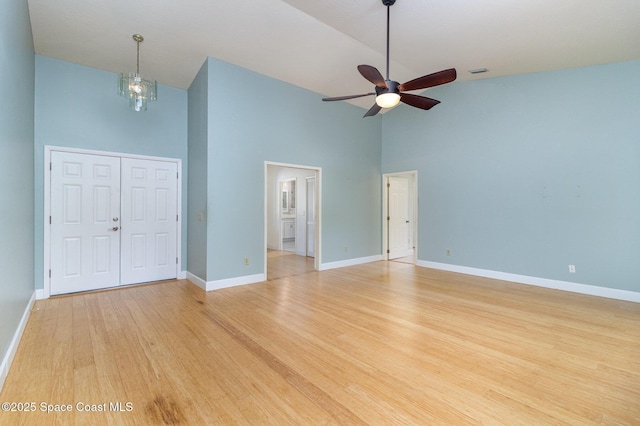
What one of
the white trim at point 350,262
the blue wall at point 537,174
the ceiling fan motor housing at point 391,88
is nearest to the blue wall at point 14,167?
the ceiling fan motor housing at point 391,88

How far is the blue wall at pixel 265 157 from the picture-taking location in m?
4.30

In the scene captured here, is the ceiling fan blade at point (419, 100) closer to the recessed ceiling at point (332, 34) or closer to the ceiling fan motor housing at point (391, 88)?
the ceiling fan motor housing at point (391, 88)

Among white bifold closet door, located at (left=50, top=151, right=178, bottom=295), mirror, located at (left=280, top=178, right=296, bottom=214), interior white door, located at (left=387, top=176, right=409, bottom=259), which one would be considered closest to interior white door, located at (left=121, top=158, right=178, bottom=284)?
white bifold closet door, located at (left=50, top=151, right=178, bottom=295)

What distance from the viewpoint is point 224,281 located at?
172 inches

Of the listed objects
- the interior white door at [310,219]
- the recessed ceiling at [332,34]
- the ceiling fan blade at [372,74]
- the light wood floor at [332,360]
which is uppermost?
the recessed ceiling at [332,34]

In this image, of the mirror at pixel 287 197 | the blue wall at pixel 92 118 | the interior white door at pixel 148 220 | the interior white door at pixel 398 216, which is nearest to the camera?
the blue wall at pixel 92 118

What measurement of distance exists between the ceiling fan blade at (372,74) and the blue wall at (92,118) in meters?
3.65

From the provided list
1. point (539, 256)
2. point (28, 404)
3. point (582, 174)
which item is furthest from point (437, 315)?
point (28, 404)

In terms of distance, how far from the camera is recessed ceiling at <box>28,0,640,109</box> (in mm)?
3146

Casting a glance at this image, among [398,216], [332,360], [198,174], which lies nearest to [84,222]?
[198,174]

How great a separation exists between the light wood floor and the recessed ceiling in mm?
3440

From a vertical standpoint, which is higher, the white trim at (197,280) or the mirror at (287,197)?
the mirror at (287,197)

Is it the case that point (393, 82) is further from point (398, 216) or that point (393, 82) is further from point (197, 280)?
point (398, 216)

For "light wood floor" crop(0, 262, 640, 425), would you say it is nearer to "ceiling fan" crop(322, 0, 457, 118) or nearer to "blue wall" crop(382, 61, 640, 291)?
"blue wall" crop(382, 61, 640, 291)
